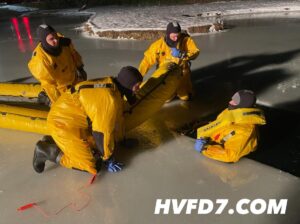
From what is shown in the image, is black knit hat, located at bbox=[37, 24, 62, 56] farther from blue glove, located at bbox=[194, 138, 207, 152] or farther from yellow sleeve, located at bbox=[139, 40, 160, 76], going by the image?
blue glove, located at bbox=[194, 138, 207, 152]

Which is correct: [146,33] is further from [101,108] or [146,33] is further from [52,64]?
[101,108]

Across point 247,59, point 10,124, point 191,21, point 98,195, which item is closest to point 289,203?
point 98,195

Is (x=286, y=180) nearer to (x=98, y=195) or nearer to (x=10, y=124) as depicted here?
(x=98, y=195)

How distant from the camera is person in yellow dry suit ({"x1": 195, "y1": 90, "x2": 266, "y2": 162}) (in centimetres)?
259

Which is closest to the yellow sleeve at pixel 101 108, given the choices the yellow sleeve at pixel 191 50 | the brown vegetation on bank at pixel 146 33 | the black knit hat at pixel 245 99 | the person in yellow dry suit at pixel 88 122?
the person in yellow dry suit at pixel 88 122

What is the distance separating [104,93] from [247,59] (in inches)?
124

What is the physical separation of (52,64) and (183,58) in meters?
1.38

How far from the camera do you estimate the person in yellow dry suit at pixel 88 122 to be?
8.20 ft

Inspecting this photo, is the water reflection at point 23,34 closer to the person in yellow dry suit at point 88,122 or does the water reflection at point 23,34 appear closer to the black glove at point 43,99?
the black glove at point 43,99

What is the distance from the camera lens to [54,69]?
354 cm

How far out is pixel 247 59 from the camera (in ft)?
16.5

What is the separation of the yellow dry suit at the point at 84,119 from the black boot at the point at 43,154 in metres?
0.10

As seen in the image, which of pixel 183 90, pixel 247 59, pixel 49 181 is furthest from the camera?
pixel 247 59

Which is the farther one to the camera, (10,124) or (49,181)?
(10,124)
